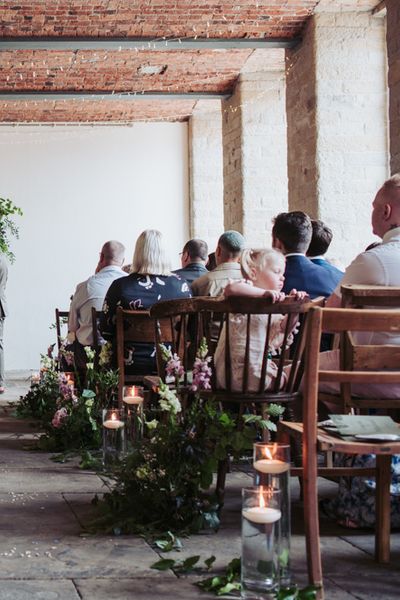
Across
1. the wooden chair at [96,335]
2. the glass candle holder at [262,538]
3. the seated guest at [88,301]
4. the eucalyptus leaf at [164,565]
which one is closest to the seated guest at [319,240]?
the wooden chair at [96,335]

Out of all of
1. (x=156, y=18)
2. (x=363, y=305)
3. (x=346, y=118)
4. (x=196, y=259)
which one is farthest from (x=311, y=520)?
(x=156, y=18)

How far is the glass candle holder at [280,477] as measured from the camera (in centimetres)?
208

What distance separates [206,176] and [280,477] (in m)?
11.0

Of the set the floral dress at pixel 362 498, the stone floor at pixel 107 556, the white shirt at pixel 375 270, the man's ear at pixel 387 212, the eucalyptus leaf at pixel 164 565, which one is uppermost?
the man's ear at pixel 387 212

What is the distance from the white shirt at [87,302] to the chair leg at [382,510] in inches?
127

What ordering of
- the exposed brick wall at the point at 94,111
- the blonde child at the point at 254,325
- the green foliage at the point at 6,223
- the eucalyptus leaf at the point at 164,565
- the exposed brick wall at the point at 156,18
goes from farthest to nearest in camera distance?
the exposed brick wall at the point at 94,111
the green foliage at the point at 6,223
the exposed brick wall at the point at 156,18
the blonde child at the point at 254,325
the eucalyptus leaf at the point at 164,565

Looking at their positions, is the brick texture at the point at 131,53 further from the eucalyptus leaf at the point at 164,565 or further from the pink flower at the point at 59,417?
the eucalyptus leaf at the point at 164,565

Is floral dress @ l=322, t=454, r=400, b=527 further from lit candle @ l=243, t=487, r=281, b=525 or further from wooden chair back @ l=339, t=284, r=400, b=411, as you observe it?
lit candle @ l=243, t=487, r=281, b=525

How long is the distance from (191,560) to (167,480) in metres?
0.49

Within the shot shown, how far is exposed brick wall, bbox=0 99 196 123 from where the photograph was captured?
39.1 ft

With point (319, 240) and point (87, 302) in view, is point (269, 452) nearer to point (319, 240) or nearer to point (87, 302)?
point (319, 240)

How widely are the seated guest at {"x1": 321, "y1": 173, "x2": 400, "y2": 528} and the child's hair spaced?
0.29 metres

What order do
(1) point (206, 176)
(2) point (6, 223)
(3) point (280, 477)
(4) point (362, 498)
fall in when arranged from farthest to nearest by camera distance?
1. (1) point (206, 176)
2. (2) point (6, 223)
3. (4) point (362, 498)
4. (3) point (280, 477)

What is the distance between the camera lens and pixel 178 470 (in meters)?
2.87
